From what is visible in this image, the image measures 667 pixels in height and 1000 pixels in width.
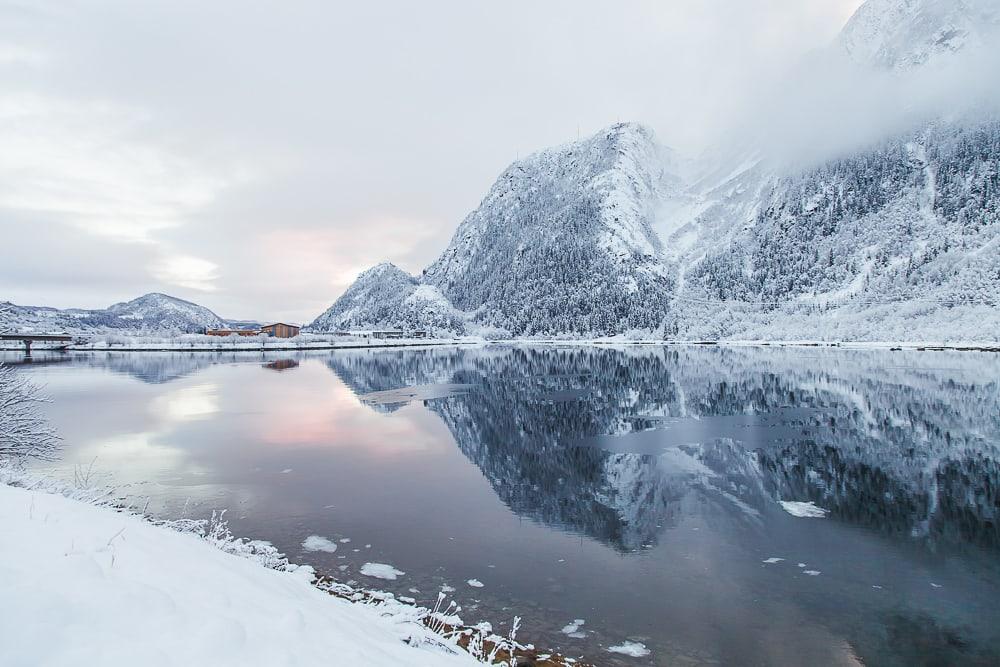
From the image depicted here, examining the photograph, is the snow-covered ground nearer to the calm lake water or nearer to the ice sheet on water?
the ice sheet on water

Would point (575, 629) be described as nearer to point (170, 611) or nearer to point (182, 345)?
point (170, 611)

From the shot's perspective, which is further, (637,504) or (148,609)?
(637,504)

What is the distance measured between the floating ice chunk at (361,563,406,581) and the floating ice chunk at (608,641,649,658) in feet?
18.2

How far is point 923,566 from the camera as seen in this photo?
13.3 metres

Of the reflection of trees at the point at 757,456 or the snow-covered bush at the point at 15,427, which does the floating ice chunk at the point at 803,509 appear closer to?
the reflection of trees at the point at 757,456

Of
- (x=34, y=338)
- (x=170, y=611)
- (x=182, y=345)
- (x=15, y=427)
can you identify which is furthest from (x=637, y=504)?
(x=34, y=338)

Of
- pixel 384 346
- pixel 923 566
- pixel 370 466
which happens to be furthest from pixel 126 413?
pixel 384 346

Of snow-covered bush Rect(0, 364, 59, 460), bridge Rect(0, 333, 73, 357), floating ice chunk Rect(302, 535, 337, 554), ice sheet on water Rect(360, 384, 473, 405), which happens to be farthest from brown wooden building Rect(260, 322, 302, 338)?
floating ice chunk Rect(302, 535, 337, 554)

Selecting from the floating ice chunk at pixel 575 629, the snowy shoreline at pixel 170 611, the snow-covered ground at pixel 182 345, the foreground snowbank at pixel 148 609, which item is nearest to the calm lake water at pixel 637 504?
the floating ice chunk at pixel 575 629

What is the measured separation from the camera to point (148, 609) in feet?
18.1

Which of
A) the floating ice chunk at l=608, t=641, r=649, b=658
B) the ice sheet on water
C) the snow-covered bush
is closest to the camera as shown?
the floating ice chunk at l=608, t=641, r=649, b=658

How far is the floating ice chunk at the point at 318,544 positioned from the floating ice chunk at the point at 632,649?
26.6 feet

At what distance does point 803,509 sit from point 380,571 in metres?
14.0

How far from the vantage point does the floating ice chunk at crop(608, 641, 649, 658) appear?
9.74 meters
